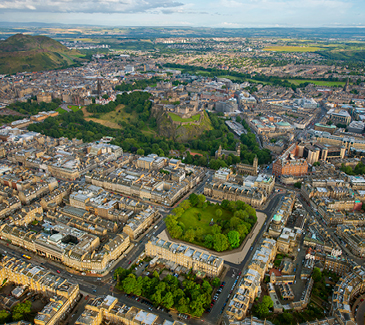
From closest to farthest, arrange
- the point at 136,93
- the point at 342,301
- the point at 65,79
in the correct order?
the point at 342,301, the point at 136,93, the point at 65,79

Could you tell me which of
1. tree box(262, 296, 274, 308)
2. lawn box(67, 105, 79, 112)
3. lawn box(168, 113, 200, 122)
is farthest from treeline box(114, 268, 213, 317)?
lawn box(67, 105, 79, 112)

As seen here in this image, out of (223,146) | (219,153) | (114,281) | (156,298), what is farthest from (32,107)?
(156,298)

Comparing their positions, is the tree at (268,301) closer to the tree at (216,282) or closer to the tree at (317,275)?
the tree at (216,282)

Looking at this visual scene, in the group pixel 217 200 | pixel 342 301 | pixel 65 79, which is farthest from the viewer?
pixel 65 79

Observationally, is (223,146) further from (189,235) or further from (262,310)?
(262,310)

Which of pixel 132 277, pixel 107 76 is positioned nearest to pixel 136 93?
pixel 107 76

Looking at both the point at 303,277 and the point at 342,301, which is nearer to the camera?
the point at 342,301

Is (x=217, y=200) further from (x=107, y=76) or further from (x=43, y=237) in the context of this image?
(x=107, y=76)

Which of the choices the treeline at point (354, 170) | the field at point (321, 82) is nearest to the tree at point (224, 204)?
the treeline at point (354, 170)
